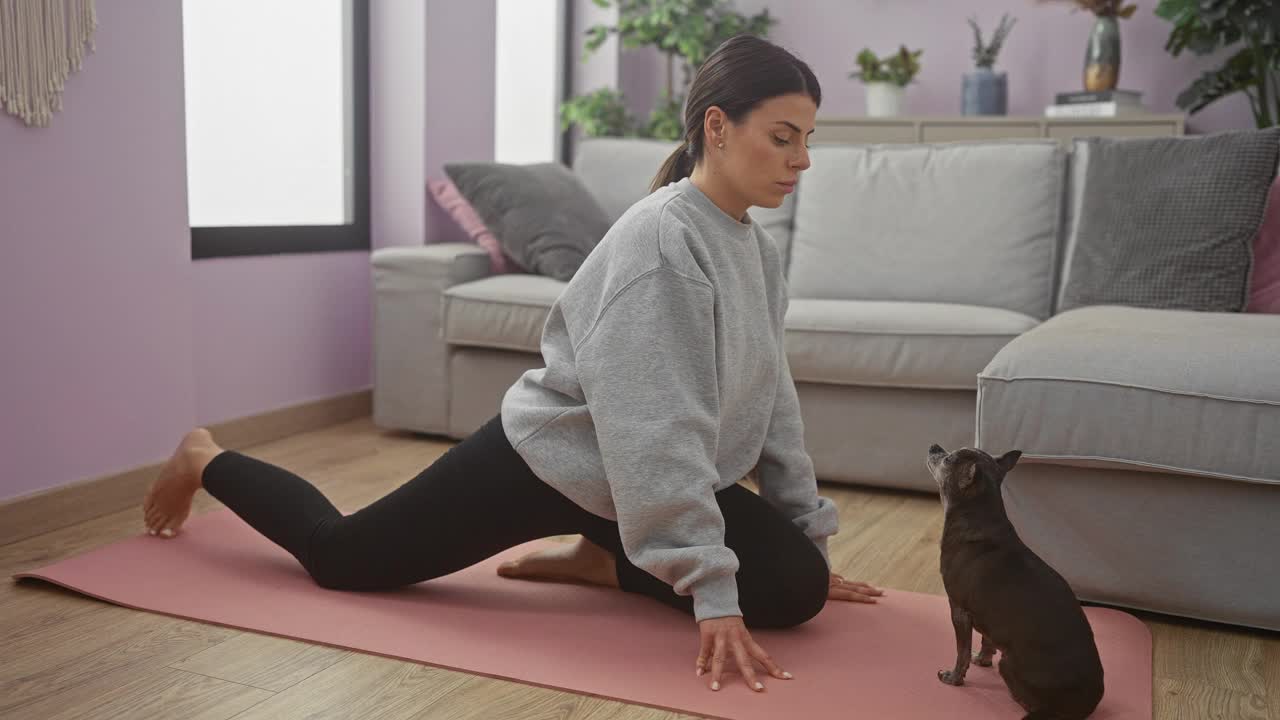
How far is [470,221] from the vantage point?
3650 millimetres

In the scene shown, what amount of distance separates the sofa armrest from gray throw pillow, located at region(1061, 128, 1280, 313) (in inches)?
65.1

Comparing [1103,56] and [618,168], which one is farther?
[1103,56]

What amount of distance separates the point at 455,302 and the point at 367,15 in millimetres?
1218

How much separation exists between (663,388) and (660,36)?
3.68 metres

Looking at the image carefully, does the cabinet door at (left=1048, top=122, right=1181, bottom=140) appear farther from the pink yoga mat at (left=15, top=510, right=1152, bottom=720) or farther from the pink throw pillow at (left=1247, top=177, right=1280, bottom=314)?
the pink yoga mat at (left=15, top=510, right=1152, bottom=720)

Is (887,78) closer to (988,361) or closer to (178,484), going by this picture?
(988,361)

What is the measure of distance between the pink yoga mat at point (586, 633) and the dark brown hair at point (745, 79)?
30.5 inches

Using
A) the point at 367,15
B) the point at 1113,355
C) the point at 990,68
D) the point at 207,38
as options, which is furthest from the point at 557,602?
the point at 990,68

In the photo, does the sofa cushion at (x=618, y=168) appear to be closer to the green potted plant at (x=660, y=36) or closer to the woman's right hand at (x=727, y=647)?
the green potted plant at (x=660, y=36)

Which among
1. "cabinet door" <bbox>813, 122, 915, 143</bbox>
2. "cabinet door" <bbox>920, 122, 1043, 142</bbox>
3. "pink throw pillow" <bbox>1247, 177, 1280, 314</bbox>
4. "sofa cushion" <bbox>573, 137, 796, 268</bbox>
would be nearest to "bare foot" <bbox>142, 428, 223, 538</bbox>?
"sofa cushion" <bbox>573, 137, 796, 268</bbox>

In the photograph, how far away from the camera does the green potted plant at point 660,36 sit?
15.9 ft

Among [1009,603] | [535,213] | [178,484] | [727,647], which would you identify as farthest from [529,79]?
[1009,603]

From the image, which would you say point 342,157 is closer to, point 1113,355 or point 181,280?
point 181,280

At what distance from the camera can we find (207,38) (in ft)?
10.7
